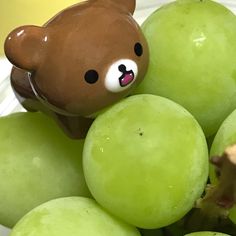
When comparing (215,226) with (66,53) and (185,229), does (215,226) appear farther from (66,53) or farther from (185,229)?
(66,53)

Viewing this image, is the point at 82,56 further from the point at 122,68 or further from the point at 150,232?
the point at 150,232

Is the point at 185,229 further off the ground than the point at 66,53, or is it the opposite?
the point at 66,53

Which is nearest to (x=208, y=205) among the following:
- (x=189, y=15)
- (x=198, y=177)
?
(x=198, y=177)

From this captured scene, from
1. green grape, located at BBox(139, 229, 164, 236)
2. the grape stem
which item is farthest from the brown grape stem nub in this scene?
green grape, located at BBox(139, 229, 164, 236)

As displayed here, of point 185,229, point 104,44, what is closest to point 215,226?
point 185,229

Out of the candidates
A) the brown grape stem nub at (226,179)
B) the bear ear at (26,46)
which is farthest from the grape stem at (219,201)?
the bear ear at (26,46)
